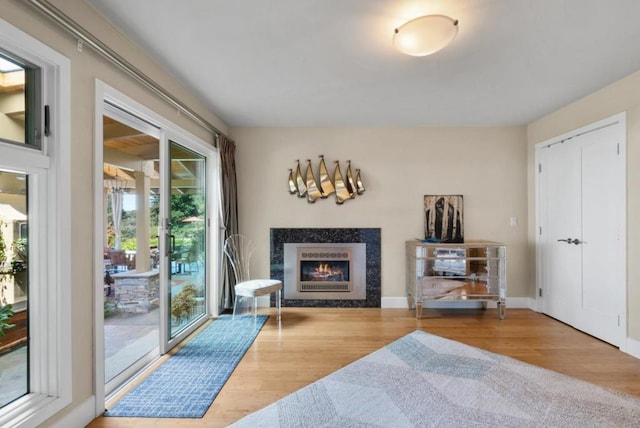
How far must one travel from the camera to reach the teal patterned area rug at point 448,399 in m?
1.81

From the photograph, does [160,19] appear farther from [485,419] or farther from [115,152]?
[485,419]

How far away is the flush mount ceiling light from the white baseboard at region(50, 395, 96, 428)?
114 inches

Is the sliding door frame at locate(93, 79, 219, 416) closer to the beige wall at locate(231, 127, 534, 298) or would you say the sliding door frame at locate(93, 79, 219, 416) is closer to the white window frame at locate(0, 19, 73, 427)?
the white window frame at locate(0, 19, 73, 427)

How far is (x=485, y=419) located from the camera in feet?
5.98

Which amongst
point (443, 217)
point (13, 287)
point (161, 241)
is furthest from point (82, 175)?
point (443, 217)

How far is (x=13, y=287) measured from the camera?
151 centimetres

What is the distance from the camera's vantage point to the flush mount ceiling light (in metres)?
1.76

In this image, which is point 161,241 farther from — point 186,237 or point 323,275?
point 323,275

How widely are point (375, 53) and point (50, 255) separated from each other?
2414mm

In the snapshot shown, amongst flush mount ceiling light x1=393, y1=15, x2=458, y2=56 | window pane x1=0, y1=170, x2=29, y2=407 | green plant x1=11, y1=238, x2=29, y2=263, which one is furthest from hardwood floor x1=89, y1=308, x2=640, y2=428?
flush mount ceiling light x1=393, y1=15, x2=458, y2=56

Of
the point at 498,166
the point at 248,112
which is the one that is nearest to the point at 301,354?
the point at 248,112

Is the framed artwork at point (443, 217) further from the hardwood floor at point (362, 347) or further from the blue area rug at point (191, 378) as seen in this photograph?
the blue area rug at point (191, 378)

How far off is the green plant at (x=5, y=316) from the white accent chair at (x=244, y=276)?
6.67ft

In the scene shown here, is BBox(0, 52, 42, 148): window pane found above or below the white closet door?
above
